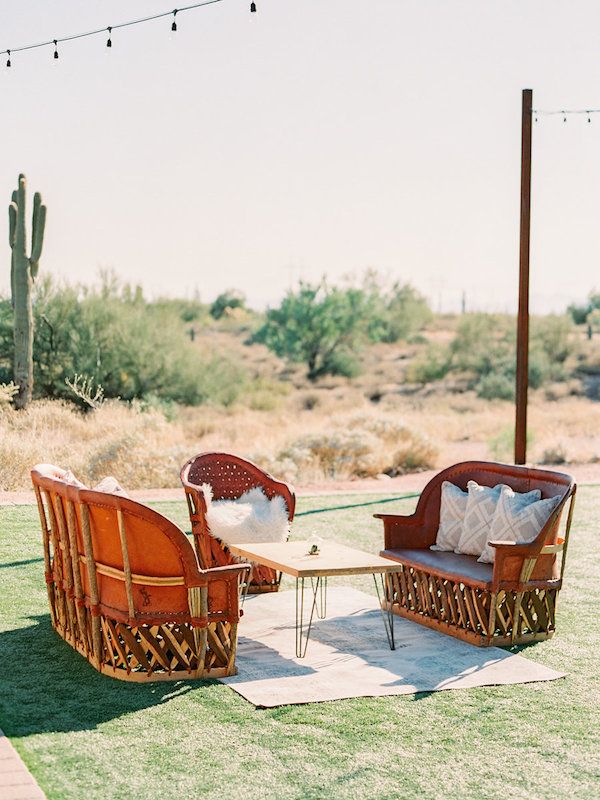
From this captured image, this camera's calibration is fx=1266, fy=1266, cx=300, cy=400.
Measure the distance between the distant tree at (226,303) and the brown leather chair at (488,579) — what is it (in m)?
51.7

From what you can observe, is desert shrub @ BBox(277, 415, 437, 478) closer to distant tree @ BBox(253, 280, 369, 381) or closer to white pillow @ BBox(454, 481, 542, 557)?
white pillow @ BBox(454, 481, 542, 557)

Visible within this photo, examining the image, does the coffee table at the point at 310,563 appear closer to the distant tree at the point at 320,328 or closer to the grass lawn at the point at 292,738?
the grass lawn at the point at 292,738

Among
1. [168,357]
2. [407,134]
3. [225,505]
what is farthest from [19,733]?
[407,134]

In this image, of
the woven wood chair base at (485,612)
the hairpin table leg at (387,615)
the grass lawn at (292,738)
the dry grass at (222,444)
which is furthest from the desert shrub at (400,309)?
the grass lawn at (292,738)

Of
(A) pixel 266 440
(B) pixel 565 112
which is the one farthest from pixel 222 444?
(B) pixel 565 112

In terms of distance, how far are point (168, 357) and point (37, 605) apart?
16.4 metres

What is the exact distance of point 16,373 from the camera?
18.6 metres

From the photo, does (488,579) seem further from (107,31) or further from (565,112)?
(565,112)

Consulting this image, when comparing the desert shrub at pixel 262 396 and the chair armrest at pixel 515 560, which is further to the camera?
the desert shrub at pixel 262 396

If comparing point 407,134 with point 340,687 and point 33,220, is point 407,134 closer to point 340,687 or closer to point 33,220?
point 33,220

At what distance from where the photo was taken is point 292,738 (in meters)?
5.25

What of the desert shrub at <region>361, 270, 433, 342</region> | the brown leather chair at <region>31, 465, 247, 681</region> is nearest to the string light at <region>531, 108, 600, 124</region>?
the brown leather chair at <region>31, 465, 247, 681</region>

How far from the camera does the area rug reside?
6027mm

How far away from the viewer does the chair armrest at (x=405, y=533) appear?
7.83m
